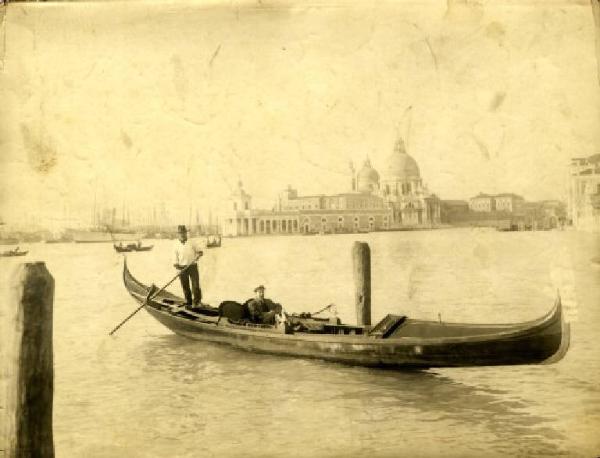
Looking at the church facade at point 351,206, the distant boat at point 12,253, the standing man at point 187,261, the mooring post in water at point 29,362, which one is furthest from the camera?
the standing man at point 187,261

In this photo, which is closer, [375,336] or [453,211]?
[375,336]

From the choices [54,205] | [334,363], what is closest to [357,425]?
[334,363]

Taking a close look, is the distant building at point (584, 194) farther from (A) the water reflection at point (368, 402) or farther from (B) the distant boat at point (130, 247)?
(B) the distant boat at point (130, 247)

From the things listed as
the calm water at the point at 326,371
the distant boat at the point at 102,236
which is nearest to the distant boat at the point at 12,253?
the calm water at the point at 326,371

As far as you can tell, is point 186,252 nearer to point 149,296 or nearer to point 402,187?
point 149,296

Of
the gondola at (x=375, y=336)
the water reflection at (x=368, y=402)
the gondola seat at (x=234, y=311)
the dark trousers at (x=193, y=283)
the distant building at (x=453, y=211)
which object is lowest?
the water reflection at (x=368, y=402)

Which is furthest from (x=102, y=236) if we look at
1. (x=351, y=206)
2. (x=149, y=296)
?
(x=351, y=206)
